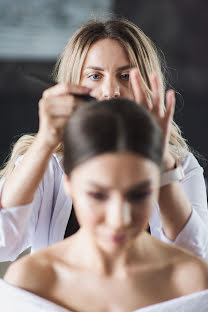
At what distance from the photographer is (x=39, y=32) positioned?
2051 mm

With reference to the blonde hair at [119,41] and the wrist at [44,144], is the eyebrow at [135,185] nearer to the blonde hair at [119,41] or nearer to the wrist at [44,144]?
the wrist at [44,144]

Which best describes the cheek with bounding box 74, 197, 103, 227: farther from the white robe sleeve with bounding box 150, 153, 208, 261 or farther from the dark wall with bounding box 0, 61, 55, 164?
the dark wall with bounding box 0, 61, 55, 164

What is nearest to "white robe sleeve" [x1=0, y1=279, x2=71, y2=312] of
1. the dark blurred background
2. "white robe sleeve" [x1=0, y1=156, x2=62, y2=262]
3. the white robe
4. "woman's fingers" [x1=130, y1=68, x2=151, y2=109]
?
the white robe

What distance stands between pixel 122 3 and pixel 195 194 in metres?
1.31

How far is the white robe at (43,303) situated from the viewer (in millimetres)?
496

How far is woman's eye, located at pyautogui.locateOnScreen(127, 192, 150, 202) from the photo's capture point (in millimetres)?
451

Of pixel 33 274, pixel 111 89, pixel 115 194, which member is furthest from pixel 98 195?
pixel 111 89

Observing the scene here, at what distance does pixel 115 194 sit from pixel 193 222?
18 centimetres

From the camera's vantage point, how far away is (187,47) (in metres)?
2.01

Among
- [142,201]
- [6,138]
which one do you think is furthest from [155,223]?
[6,138]

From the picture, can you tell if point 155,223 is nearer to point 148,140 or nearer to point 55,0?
point 148,140

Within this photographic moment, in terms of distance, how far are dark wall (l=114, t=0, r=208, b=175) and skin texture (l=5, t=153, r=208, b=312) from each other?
147 centimetres

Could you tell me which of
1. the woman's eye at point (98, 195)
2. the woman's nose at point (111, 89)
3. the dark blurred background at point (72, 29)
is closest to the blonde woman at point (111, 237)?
the woman's eye at point (98, 195)

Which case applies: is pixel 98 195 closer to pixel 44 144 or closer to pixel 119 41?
pixel 44 144
